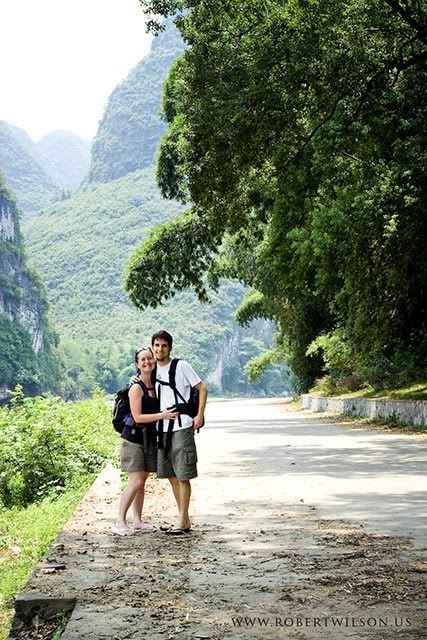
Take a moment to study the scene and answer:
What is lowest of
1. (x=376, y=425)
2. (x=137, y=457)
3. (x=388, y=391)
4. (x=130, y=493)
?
(x=376, y=425)

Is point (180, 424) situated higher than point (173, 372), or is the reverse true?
point (173, 372)

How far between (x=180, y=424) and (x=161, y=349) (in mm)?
653

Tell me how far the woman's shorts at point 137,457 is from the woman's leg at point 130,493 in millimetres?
55

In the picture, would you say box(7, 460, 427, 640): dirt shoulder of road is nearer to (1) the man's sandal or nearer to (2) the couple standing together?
(1) the man's sandal

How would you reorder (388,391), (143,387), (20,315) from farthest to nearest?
(20,315) < (388,391) < (143,387)

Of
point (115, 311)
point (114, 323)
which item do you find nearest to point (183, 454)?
point (114, 323)

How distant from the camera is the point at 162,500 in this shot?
1095 cm

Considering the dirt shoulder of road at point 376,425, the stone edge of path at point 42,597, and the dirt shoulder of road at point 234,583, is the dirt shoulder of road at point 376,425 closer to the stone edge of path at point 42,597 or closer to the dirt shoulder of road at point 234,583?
the stone edge of path at point 42,597

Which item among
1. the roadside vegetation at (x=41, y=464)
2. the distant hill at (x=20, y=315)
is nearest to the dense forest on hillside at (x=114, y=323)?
the distant hill at (x=20, y=315)

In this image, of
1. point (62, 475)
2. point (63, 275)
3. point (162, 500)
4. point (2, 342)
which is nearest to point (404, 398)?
point (62, 475)

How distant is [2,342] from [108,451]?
131 m

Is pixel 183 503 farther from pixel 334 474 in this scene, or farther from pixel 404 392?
pixel 404 392

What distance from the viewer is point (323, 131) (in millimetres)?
19078

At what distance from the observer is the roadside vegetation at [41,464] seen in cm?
1188
